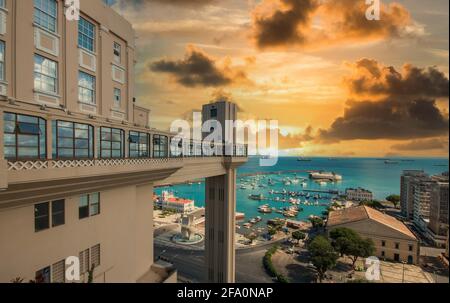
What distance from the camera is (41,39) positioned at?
8781 mm

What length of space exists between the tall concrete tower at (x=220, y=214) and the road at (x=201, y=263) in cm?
1081

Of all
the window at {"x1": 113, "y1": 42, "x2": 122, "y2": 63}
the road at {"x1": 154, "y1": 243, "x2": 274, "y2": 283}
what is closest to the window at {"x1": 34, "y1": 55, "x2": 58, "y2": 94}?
the window at {"x1": 113, "y1": 42, "x2": 122, "y2": 63}

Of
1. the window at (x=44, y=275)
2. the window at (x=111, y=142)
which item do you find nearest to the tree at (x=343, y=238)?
the window at (x=111, y=142)

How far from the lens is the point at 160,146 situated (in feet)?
39.2

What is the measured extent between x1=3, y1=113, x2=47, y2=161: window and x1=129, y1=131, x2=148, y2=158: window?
11.9 ft

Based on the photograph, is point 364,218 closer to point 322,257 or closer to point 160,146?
point 322,257

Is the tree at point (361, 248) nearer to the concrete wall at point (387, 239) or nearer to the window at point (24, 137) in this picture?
the concrete wall at point (387, 239)

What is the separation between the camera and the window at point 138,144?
10.2m

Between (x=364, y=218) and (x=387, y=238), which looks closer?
(x=387, y=238)

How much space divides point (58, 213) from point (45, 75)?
569cm

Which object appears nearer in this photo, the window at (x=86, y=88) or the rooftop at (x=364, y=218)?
the window at (x=86, y=88)

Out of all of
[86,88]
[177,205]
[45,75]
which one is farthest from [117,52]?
[177,205]
